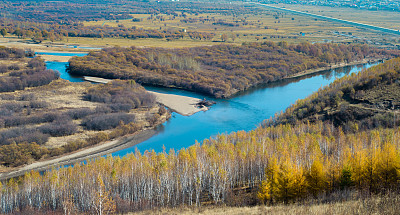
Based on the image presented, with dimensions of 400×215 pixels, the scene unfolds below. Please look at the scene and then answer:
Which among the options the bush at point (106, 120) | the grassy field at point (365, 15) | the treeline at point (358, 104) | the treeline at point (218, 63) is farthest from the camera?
the grassy field at point (365, 15)

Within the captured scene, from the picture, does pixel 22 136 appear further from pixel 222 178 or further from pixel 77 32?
pixel 77 32

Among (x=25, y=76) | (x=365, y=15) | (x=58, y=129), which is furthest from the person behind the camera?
(x=365, y=15)

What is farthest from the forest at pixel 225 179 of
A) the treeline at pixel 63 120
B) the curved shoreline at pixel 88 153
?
the treeline at pixel 63 120

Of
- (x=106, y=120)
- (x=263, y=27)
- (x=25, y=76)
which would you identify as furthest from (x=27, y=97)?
(x=263, y=27)

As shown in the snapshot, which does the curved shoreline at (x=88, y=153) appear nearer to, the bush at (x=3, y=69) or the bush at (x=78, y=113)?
the bush at (x=78, y=113)

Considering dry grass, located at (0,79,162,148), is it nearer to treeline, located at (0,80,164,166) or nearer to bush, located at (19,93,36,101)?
treeline, located at (0,80,164,166)
